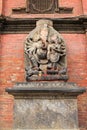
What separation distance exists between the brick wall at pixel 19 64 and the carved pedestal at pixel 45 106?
4.40 ft

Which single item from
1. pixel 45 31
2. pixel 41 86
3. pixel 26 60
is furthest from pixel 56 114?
pixel 45 31

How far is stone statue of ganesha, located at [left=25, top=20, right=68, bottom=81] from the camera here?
297 inches

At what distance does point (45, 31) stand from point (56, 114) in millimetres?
2536

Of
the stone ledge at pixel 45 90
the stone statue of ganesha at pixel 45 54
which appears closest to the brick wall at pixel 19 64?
the stone statue of ganesha at pixel 45 54

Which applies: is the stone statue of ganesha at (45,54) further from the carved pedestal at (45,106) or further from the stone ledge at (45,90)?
the carved pedestal at (45,106)

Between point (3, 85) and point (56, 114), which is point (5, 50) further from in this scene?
point (56, 114)

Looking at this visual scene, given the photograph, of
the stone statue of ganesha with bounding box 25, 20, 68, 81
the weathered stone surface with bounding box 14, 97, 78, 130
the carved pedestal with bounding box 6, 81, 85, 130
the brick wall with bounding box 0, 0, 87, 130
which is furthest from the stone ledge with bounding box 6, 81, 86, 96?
the brick wall with bounding box 0, 0, 87, 130

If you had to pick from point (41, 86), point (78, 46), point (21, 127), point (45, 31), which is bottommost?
point (21, 127)

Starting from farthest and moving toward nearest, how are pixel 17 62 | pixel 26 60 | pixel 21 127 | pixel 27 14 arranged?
pixel 27 14
pixel 17 62
pixel 26 60
pixel 21 127

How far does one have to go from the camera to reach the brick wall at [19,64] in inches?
316

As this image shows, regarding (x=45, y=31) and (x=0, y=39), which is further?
(x=0, y=39)

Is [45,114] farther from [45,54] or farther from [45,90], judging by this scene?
[45,54]

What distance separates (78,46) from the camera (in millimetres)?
8805

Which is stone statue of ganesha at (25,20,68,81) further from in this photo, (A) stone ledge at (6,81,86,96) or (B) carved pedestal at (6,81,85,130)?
(B) carved pedestal at (6,81,85,130)
